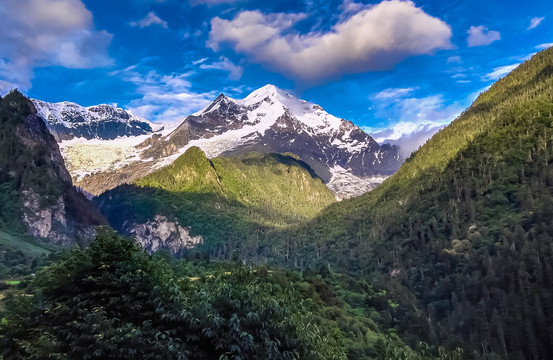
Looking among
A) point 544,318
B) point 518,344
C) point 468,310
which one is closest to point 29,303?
point 518,344

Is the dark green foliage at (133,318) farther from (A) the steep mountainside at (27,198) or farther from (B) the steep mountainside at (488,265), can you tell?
(A) the steep mountainside at (27,198)

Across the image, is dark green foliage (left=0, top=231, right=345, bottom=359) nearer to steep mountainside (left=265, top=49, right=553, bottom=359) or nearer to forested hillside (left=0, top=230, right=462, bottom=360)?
forested hillside (left=0, top=230, right=462, bottom=360)

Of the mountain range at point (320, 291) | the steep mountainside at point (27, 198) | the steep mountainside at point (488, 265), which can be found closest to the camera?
the mountain range at point (320, 291)

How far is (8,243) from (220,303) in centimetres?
13139

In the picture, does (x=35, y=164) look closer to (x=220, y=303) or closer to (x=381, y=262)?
(x=381, y=262)

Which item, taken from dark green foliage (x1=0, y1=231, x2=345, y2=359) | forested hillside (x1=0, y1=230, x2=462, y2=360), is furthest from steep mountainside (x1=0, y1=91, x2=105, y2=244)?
dark green foliage (x1=0, y1=231, x2=345, y2=359)

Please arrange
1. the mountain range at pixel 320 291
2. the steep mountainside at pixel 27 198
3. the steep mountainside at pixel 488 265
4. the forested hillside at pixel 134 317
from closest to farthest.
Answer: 1. the forested hillside at pixel 134 317
2. the mountain range at pixel 320 291
3. the steep mountainside at pixel 488 265
4. the steep mountainside at pixel 27 198

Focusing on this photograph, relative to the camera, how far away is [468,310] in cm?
11081

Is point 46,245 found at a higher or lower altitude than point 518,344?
higher

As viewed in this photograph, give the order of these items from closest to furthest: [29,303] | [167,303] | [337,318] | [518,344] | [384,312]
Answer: [29,303] < [167,303] < [337,318] < [384,312] < [518,344]

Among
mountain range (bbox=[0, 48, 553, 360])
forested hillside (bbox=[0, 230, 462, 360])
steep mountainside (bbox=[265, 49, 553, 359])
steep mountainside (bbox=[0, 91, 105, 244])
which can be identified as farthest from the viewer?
steep mountainside (bbox=[0, 91, 105, 244])

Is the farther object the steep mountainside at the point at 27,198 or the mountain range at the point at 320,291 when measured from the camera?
the steep mountainside at the point at 27,198

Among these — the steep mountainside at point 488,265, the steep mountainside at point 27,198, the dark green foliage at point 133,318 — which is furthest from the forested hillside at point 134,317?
the steep mountainside at point 27,198

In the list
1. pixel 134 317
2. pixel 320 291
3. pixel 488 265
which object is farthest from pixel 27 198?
pixel 488 265
